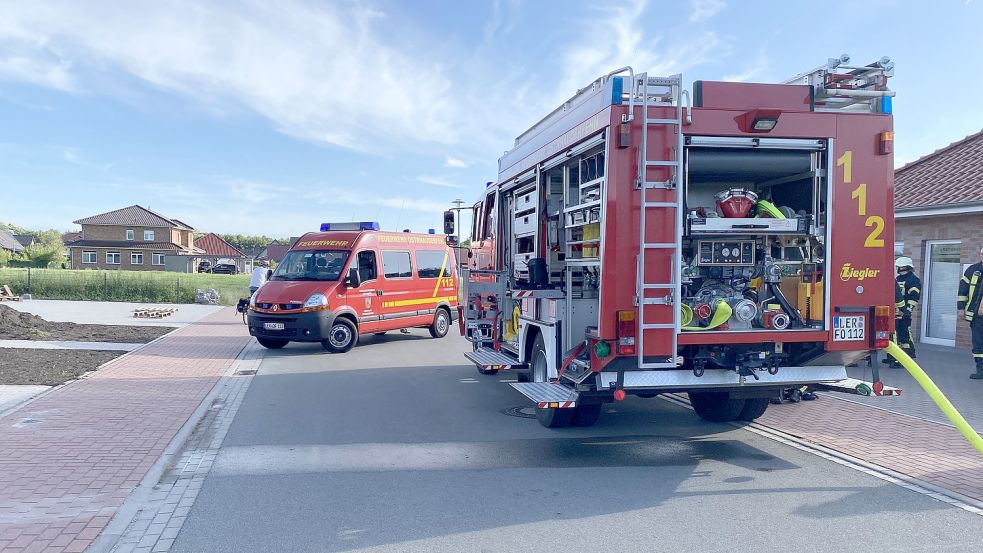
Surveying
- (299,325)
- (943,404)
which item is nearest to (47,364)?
(299,325)

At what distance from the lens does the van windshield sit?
13.8 meters

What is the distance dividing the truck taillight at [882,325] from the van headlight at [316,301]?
973 cm

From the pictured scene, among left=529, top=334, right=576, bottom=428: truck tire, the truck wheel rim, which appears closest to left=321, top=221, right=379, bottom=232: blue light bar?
the truck wheel rim

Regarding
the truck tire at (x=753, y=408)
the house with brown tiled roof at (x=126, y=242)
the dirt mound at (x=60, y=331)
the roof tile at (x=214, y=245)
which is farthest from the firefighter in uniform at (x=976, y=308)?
the roof tile at (x=214, y=245)

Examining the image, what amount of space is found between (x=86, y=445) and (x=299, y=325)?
22.0 ft

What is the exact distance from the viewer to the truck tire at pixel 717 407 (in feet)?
24.3

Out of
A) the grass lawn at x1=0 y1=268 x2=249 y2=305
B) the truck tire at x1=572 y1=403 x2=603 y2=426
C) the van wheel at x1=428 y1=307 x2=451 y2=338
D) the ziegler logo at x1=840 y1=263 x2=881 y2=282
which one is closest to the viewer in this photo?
the ziegler logo at x1=840 y1=263 x2=881 y2=282

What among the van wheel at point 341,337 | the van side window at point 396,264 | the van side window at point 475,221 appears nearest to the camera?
the van side window at point 475,221

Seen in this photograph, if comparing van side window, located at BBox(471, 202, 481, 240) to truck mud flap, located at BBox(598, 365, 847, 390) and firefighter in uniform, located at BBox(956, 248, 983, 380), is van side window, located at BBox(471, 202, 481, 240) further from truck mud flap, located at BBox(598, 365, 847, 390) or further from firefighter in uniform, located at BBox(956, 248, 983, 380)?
firefighter in uniform, located at BBox(956, 248, 983, 380)

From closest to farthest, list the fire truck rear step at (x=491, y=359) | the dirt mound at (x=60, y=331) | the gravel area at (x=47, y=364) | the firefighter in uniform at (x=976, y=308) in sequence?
the fire truck rear step at (x=491, y=359)
the gravel area at (x=47, y=364)
the firefighter in uniform at (x=976, y=308)
the dirt mound at (x=60, y=331)

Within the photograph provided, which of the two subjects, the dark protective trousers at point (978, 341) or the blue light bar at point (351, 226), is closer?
the dark protective trousers at point (978, 341)

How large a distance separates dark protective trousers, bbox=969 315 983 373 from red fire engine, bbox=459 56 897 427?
5239 mm

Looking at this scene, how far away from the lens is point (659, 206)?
5.59 m

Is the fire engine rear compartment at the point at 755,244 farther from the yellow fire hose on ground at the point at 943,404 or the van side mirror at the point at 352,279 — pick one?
the van side mirror at the point at 352,279
